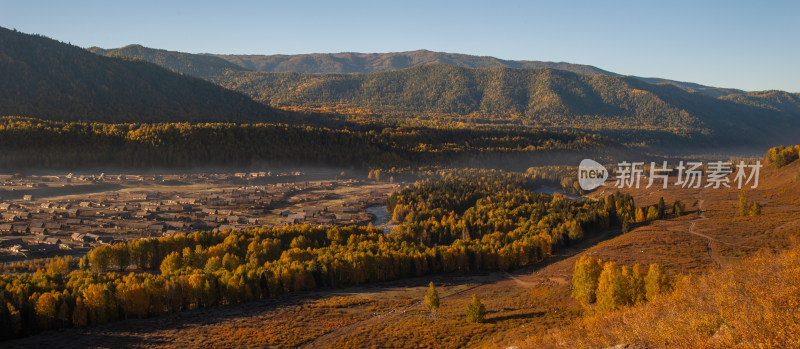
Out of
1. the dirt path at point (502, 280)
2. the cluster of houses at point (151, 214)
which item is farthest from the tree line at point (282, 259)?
the cluster of houses at point (151, 214)

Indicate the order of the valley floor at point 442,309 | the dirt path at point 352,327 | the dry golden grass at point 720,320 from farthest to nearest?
the dirt path at point 352,327 < the valley floor at point 442,309 < the dry golden grass at point 720,320

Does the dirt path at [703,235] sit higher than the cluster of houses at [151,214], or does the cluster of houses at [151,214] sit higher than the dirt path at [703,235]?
the dirt path at [703,235]

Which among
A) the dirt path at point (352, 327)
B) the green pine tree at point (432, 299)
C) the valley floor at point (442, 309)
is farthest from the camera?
the green pine tree at point (432, 299)

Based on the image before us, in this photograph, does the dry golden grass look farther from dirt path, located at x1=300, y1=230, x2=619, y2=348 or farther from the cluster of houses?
the cluster of houses

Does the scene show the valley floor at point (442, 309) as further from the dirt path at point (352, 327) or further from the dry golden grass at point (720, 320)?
the dry golden grass at point (720, 320)

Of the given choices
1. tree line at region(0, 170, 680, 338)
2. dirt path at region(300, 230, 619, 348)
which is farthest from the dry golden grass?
tree line at region(0, 170, 680, 338)

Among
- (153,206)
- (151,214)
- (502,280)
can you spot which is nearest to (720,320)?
(502,280)

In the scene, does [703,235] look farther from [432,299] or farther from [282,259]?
[282,259]
